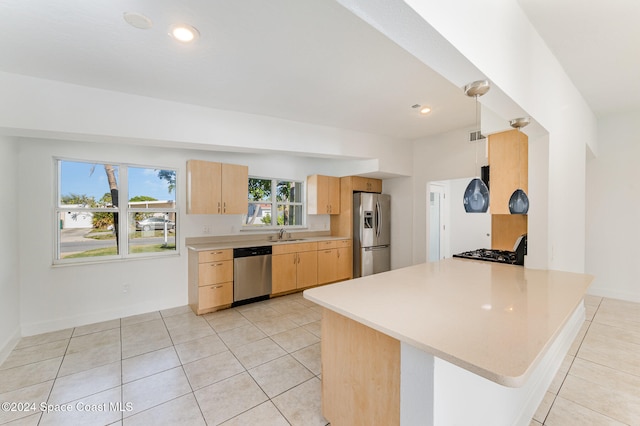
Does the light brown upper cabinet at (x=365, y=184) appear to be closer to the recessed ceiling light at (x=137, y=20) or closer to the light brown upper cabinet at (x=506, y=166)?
the light brown upper cabinet at (x=506, y=166)

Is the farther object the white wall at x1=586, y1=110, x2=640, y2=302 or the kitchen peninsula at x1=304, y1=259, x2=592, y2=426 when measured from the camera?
the white wall at x1=586, y1=110, x2=640, y2=302

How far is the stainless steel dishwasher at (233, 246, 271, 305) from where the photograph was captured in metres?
3.92

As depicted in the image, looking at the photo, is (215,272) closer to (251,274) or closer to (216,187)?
(251,274)

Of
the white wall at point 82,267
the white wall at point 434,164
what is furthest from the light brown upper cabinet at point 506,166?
→ the white wall at point 82,267

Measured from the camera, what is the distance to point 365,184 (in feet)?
17.7

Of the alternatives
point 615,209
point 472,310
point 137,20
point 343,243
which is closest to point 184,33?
point 137,20

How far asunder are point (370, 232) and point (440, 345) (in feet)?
13.7

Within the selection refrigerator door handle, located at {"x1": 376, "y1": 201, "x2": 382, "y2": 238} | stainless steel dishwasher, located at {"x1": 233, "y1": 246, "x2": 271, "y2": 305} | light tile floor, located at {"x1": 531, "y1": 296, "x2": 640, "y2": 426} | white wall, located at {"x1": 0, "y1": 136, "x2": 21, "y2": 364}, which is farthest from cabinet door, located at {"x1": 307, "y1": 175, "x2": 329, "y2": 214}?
white wall, located at {"x1": 0, "y1": 136, "x2": 21, "y2": 364}

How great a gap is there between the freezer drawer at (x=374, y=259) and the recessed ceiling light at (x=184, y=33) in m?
4.20

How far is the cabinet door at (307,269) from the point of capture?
457 centimetres

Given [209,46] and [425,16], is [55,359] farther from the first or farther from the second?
[425,16]

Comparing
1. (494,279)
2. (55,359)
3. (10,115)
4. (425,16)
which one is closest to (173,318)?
(55,359)

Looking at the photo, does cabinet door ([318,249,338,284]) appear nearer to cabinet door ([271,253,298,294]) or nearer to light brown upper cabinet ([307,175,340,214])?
cabinet door ([271,253,298,294])

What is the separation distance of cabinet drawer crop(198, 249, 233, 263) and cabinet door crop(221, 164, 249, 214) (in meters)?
0.65
